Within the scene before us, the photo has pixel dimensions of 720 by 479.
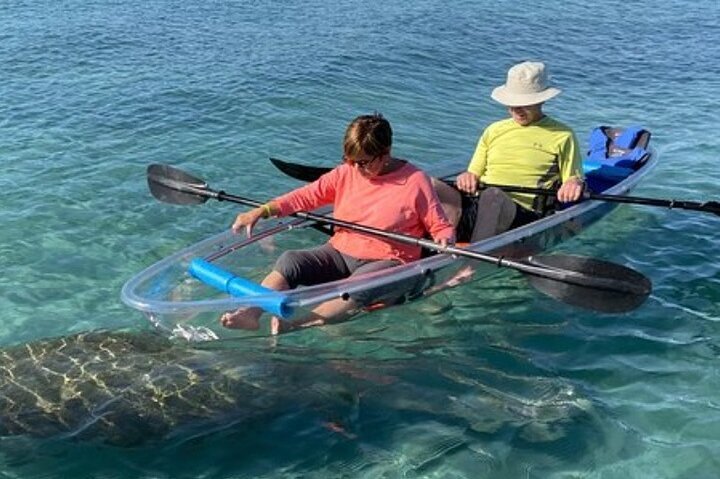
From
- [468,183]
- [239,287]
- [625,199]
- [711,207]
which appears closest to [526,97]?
[468,183]

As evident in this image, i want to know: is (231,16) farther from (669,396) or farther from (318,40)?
(669,396)

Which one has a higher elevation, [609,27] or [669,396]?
[609,27]

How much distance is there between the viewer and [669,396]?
5.63 meters

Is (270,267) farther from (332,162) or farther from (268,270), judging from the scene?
(332,162)

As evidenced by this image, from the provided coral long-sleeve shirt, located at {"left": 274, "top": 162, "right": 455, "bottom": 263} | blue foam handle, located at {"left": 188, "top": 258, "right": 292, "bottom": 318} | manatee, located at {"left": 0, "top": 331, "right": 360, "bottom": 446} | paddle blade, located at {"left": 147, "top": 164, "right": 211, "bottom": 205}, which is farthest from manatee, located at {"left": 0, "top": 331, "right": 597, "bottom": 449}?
paddle blade, located at {"left": 147, "top": 164, "right": 211, "bottom": 205}

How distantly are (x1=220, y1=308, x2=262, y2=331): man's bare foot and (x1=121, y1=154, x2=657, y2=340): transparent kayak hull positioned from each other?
0.20 feet

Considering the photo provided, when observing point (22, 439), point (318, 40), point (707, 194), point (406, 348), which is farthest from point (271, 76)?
point (22, 439)

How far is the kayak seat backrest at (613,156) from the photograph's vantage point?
28.2 ft

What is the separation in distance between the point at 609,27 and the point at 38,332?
16879 mm

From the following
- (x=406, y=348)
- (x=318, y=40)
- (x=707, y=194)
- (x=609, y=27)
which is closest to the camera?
(x=406, y=348)

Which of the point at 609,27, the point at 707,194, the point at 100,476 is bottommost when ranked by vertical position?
the point at 100,476

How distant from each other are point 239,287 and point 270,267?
4.15 ft

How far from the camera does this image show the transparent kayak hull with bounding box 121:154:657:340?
5684 millimetres

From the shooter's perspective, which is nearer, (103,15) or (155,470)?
(155,470)
